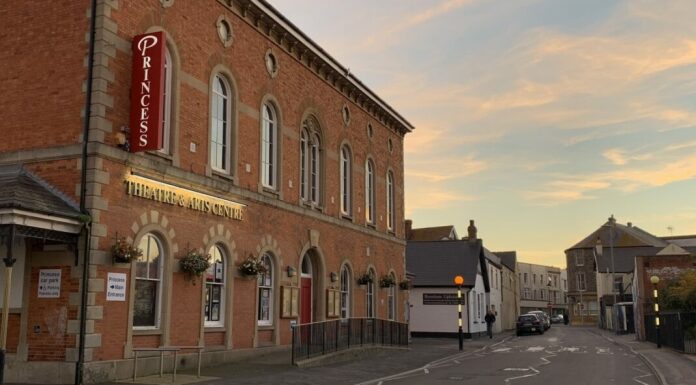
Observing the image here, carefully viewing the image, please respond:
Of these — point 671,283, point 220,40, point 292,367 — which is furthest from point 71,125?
point 671,283

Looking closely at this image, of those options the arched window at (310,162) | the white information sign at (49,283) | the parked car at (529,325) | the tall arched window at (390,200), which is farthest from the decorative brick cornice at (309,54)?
the parked car at (529,325)

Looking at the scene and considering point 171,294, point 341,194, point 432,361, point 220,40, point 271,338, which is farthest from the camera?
point 341,194

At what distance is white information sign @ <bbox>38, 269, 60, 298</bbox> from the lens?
45.4 feet

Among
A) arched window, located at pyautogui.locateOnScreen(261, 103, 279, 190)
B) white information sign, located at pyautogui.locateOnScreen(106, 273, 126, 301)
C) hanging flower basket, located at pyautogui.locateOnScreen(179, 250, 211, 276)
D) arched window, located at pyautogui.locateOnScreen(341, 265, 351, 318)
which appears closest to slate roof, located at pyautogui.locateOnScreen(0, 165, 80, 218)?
white information sign, located at pyautogui.locateOnScreen(106, 273, 126, 301)

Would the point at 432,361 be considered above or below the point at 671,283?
below

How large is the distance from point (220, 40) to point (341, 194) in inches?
401

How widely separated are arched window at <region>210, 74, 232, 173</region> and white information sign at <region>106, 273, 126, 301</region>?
5.01 metres

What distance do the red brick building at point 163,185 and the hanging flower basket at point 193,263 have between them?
0.19 metres

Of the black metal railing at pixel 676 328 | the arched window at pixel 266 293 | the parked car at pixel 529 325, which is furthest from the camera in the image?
the parked car at pixel 529 325

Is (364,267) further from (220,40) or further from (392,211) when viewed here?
(220,40)

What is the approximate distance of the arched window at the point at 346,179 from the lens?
28.4 meters

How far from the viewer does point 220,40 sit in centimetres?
1916

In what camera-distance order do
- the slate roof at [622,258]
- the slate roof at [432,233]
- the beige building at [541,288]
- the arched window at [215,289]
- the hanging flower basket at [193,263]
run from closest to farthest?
the hanging flower basket at [193,263]
the arched window at [215,289]
the slate roof at [432,233]
the slate roof at [622,258]
the beige building at [541,288]

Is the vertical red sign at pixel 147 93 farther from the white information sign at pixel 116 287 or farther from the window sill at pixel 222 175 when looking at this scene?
the window sill at pixel 222 175
